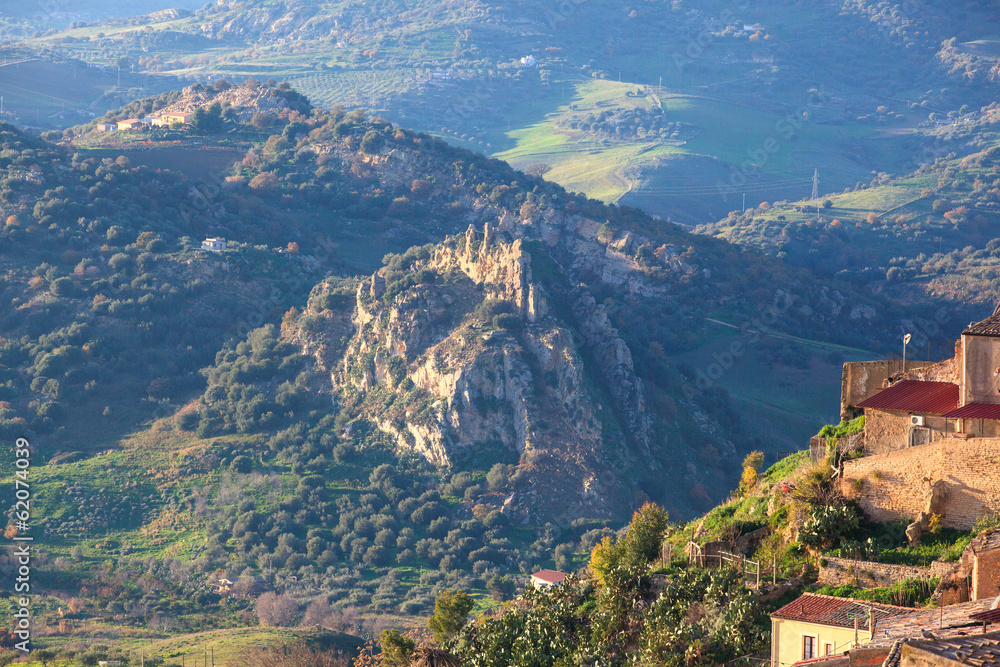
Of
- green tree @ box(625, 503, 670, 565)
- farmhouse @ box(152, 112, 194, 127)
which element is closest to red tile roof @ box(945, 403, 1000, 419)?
green tree @ box(625, 503, 670, 565)

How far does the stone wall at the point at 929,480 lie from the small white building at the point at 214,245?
65102 mm

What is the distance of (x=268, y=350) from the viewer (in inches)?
2968

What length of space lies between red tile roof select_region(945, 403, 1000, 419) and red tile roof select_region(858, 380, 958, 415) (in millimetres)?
329

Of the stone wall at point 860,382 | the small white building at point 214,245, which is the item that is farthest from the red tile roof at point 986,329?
the small white building at point 214,245

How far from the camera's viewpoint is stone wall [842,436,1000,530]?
24.8 m

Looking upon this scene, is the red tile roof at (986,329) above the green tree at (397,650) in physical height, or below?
above

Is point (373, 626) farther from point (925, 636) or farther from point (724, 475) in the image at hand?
point (925, 636)

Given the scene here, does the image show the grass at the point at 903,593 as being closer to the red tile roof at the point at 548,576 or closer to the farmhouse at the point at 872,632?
the farmhouse at the point at 872,632

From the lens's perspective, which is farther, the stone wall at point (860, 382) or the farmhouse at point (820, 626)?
the stone wall at point (860, 382)

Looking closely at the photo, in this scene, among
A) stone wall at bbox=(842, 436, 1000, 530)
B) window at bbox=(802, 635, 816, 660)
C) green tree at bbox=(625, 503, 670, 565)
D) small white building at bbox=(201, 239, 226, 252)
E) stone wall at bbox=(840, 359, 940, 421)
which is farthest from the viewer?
small white building at bbox=(201, 239, 226, 252)

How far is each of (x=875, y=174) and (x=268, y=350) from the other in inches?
5304

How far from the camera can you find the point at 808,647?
23203mm

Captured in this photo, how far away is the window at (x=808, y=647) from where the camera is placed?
23.1m

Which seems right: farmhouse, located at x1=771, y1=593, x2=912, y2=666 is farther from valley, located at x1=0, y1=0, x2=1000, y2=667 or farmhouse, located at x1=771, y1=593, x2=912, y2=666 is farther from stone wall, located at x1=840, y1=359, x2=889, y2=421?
stone wall, located at x1=840, y1=359, x2=889, y2=421
